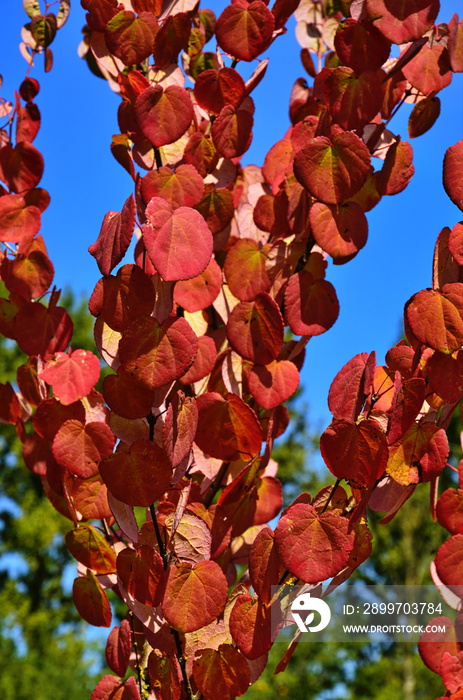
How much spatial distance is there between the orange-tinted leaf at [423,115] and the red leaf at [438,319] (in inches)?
11.5

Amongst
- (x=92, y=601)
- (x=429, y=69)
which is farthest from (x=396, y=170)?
(x=92, y=601)

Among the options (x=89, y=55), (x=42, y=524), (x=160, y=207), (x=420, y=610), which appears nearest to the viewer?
(x=160, y=207)

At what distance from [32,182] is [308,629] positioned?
1.93 feet

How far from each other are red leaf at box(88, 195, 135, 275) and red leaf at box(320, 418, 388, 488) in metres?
0.22

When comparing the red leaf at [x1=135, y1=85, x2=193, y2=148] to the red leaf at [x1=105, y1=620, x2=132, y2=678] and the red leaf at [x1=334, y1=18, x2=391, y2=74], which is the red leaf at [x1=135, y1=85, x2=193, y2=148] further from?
the red leaf at [x1=105, y1=620, x2=132, y2=678]

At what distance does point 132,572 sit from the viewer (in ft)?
1.92

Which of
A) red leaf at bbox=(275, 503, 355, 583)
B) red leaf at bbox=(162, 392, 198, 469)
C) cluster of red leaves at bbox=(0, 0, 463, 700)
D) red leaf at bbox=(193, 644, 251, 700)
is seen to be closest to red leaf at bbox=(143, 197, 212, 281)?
cluster of red leaves at bbox=(0, 0, 463, 700)

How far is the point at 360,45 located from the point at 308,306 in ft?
0.83

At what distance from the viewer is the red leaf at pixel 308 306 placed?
0.65 meters

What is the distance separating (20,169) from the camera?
820mm

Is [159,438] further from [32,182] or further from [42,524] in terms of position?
[42,524]

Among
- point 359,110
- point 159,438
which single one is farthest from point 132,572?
point 359,110

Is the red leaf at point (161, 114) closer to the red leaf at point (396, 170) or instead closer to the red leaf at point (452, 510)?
the red leaf at point (396, 170)

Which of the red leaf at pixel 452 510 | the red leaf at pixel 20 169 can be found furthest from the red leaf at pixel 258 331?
the red leaf at pixel 20 169
